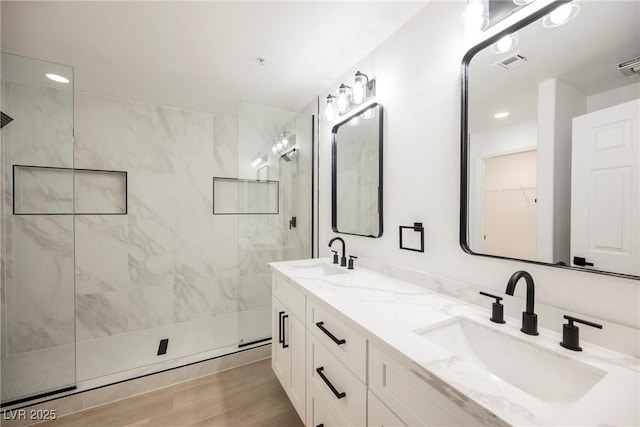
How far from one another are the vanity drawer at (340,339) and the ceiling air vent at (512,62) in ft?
3.89

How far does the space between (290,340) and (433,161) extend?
1.33 metres

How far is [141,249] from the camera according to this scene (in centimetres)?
254

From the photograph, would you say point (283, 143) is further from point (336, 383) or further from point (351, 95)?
point (336, 383)

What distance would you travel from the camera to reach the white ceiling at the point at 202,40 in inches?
51.9

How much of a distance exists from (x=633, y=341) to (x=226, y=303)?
3035 mm

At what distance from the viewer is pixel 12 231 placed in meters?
1.85

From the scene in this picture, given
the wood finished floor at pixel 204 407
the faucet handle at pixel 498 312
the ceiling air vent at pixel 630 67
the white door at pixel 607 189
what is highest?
the ceiling air vent at pixel 630 67

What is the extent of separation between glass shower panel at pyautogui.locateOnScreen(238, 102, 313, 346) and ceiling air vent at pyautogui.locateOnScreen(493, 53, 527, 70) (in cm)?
166

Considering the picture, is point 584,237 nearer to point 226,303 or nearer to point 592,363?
point 592,363

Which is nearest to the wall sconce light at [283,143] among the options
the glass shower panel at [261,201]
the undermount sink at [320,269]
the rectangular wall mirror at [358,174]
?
the glass shower panel at [261,201]

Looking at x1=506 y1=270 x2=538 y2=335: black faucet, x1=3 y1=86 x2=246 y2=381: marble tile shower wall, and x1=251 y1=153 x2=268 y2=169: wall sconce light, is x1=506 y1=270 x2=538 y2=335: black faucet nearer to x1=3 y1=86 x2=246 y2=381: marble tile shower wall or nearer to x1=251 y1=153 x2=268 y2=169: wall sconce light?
x1=251 y1=153 x2=268 y2=169: wall sconce light

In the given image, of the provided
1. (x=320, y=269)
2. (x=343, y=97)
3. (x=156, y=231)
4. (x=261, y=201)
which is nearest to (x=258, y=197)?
(x=261, y=201)

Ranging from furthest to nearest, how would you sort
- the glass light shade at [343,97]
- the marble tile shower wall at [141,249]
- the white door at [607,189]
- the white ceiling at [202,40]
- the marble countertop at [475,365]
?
the marble tile shower wall at [141,249] < the glass light shade at [343,97] < the white ceiling at [202,40] < the white door at [607,189] < the marble countertop at [475,365]

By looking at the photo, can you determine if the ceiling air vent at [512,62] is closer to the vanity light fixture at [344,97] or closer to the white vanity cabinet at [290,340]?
the vanity light fixture at [344,97]
